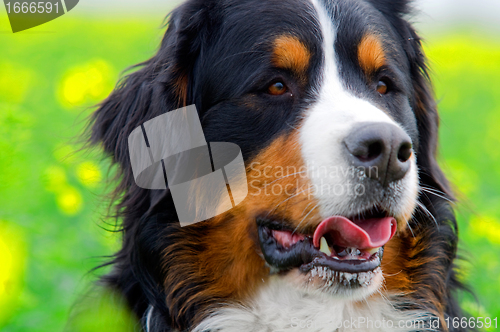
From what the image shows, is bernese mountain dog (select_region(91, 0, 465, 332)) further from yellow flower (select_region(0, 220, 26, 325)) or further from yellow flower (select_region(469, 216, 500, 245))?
yellow flower (select_region(0, 220, 26, 325))

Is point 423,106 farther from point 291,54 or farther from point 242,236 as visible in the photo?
point 242,236

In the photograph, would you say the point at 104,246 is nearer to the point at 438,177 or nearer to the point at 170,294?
the point at 170,294

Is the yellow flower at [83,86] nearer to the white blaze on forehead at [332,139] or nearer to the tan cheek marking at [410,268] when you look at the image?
the white blaze on forehead at [332,139]

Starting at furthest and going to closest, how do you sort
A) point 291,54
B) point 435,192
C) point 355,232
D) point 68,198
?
point 68,198, point 435,192, point 291,54, point 355,232

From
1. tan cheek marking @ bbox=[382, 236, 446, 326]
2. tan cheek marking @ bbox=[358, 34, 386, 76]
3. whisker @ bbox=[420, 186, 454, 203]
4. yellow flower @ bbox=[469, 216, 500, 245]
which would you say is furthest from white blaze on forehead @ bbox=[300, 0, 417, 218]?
yellow flower @ bbox=[469, 216, 500, 245]

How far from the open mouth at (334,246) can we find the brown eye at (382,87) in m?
0.79

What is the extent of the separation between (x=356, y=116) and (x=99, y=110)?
172 cm

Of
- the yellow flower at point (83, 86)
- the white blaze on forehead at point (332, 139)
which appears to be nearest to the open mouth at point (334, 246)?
the white blaze on forehead at point (332, 139)

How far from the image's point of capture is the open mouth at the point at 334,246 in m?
2.58

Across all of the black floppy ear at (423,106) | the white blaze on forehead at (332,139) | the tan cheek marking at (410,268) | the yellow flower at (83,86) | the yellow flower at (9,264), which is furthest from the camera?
the yellow flower at (83,86)

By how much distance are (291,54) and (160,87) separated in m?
0.75

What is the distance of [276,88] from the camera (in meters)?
2.86

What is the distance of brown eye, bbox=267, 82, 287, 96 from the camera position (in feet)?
9.37

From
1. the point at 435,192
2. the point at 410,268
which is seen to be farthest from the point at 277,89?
the point at 410,268
